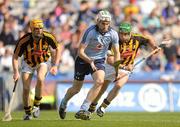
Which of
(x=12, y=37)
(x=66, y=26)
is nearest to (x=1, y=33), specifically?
(x=12, y=37)

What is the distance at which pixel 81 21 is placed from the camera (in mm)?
26734

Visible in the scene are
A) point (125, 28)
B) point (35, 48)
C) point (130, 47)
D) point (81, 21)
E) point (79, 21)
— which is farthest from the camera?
point (79, 21)

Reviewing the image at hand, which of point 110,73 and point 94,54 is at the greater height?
point 94,54

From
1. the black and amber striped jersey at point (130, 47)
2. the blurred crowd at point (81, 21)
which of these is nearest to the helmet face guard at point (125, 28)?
the black and amber striped jersey at point (130, 47)

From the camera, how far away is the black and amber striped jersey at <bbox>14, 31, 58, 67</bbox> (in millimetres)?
15570

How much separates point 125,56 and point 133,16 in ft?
33.4

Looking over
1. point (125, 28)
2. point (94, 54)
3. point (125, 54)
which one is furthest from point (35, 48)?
point (125, 54)

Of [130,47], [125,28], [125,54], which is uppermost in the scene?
[125,28]

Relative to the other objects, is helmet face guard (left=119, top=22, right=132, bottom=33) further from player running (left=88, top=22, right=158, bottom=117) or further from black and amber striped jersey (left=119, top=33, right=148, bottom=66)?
black and amber striped jersey (left=119, top=33, right=148, bottom=66)

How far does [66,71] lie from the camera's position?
24.4m

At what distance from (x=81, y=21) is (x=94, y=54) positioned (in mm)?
11378

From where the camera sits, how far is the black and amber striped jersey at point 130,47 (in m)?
17.5

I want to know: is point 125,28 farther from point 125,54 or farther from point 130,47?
point 125,54

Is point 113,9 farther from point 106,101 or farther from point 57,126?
point 57,126
